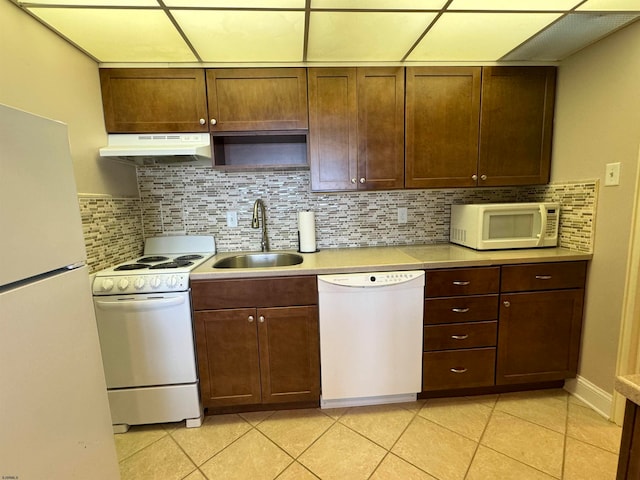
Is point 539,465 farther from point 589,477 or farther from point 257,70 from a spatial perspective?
point 257,70

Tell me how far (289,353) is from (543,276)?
160 cm

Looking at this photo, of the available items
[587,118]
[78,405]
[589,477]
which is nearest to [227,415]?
[78,405]

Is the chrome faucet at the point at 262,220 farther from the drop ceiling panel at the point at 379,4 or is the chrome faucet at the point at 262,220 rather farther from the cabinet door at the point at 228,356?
the drop ceiling panel at the point at 379,4

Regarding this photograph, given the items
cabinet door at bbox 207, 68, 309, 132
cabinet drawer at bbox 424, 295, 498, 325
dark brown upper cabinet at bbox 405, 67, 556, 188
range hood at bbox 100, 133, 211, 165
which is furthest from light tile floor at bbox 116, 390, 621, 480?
cabinet door at bbox 207, 68, 309, 132

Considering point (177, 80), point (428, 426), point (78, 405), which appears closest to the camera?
point (78, 405)

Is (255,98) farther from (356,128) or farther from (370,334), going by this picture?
(370,334)

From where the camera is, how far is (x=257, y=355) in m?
1.69

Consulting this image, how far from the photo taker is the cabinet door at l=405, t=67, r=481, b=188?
189cm

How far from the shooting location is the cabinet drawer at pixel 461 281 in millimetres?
1719

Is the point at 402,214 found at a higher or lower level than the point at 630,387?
higher

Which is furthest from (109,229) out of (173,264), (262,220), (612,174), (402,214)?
(612,174)

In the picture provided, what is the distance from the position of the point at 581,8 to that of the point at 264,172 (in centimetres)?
191

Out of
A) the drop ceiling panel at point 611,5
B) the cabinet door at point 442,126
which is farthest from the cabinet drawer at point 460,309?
the drop ceiling panel at point 611,5

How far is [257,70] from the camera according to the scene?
5.90ft
